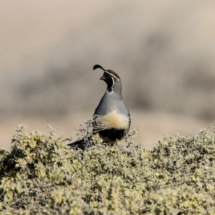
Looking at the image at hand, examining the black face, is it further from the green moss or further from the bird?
the green moss

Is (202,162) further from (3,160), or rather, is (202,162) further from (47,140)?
(3,160)

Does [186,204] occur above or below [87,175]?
below

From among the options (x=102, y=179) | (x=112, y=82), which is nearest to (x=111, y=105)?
(x=112, y=82)

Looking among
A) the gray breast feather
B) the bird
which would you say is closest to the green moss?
the bird

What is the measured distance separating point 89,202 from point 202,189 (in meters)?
1.03

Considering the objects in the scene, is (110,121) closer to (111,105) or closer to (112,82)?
(111,105)

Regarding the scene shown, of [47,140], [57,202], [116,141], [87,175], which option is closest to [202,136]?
[116,141]

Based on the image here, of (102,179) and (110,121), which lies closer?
A: (102,179)

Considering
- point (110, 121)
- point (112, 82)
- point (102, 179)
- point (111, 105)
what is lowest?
point (102, 179)

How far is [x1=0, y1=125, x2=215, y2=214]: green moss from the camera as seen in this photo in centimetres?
265

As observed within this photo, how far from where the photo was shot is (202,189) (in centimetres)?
311

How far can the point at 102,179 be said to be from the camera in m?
3.05

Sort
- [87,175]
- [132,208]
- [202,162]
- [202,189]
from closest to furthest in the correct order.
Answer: [132,208]
[202,189]
[87,175]
[202,162]

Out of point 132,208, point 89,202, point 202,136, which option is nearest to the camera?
point 132,208
